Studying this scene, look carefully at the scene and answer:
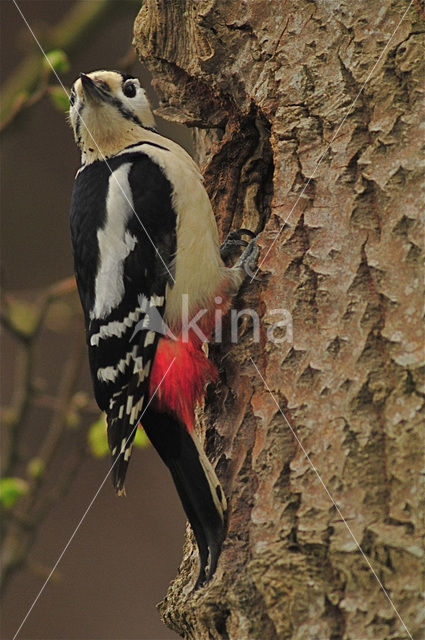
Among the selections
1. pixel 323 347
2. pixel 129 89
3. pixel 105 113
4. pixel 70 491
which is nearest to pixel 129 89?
pixel 129 89

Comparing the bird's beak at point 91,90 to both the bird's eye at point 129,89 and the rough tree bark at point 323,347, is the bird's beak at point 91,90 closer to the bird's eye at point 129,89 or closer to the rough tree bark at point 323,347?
the bird's eye at point 129,89

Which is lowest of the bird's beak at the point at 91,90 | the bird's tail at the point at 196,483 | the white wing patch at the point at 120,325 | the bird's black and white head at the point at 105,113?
the bird's tail at the point at 196,483

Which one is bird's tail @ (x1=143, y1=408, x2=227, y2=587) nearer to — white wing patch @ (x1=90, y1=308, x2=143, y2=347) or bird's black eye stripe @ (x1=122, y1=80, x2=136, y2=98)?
white wing patch @ (x1=90, y1=308, x2=143, y2=347)

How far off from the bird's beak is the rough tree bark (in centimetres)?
39

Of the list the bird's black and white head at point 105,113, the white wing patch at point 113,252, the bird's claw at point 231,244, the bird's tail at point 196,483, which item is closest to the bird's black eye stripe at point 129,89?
the bird's black and white head at point 105,113

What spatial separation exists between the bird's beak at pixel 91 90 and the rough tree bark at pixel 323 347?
39 cm

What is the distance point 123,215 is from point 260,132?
0.51m

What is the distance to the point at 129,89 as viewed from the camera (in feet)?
9.53

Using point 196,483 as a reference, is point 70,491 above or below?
below

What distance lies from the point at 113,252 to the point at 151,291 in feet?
0.53

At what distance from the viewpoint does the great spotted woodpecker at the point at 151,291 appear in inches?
93.3

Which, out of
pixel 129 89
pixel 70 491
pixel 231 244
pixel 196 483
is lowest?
pixel 70 491

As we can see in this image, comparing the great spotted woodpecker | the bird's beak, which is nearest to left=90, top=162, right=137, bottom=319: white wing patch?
the great spotted woodpecker

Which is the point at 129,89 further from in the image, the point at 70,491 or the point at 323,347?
the point at 70,491
